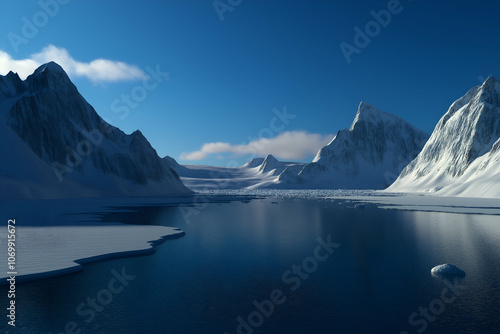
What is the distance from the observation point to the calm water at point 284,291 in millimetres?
12727

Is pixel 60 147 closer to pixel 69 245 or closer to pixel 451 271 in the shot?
pixel 69 245

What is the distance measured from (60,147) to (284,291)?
399 ft

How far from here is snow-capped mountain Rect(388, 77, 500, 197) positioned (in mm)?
101250

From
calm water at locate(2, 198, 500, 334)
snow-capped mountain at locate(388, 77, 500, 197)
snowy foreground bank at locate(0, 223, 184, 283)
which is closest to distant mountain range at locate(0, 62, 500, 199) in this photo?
snow-capped mountain at locate(388, 77, 500, 197)

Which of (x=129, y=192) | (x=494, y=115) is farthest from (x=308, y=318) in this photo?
(x=494, y=115)

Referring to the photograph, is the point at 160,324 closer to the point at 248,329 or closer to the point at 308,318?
the point at 248,329

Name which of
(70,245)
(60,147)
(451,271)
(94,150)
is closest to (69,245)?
(70,245)

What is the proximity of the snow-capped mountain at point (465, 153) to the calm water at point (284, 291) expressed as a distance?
275ft

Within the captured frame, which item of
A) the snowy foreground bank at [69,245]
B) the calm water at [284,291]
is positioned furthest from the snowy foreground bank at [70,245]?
the calm water at [284,291]

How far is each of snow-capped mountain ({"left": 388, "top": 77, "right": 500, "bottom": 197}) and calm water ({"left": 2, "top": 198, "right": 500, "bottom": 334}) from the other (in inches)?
3298

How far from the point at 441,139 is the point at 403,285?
157840 millimetres

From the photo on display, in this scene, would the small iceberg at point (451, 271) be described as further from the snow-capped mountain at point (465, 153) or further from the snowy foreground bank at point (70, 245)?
the snow-capped mountain at point (465, 153)

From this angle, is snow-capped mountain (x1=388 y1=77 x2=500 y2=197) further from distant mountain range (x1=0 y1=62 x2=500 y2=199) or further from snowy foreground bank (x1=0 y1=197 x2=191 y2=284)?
snowy foreground bank (x1=0 y1=197 x2=191 y2=284)

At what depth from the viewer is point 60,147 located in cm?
11831
